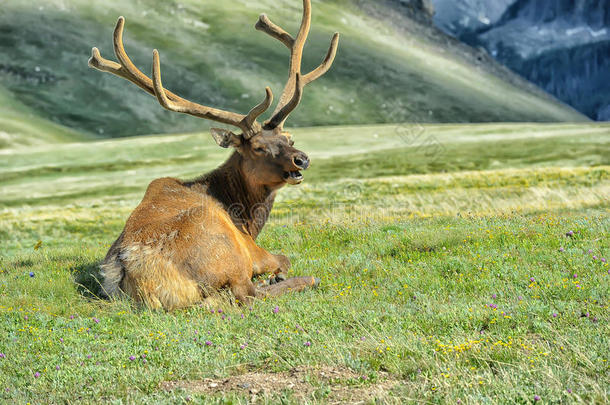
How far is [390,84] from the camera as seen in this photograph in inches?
6801

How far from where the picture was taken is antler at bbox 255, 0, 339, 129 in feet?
37.7

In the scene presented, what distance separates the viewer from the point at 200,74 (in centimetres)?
16325

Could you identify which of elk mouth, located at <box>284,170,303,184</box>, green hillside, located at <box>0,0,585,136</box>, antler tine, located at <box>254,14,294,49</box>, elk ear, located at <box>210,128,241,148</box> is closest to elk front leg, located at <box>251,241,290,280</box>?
elk mouth, located at <box>284,170,303,184</box>

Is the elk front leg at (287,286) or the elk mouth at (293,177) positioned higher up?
the elk mouth at (293,177)

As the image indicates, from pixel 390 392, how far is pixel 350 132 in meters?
85.6

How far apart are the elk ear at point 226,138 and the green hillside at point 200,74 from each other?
129 metres

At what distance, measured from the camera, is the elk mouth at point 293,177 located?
10977 mm

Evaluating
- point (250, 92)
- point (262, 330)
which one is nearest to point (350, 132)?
point (250, 92)

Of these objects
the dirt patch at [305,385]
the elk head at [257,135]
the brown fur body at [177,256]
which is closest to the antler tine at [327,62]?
the elk head at [257,135]

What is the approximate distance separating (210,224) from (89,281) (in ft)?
9.04

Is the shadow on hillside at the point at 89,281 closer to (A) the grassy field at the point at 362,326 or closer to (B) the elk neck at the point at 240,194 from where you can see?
(A) the grassy field at the point at 362,326

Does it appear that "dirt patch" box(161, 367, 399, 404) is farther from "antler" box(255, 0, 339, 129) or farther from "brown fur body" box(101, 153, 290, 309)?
"antler" box(255, 0, 339, 129)

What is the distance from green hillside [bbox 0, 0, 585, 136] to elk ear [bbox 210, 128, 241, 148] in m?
129

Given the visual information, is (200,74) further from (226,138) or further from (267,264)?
→ (267,264)
